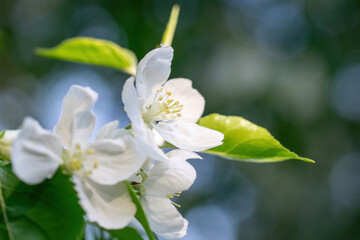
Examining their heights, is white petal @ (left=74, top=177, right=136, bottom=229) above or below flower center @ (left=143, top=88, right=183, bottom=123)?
below

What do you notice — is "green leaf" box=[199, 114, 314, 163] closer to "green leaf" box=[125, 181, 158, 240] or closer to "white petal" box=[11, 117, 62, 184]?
"green leaf" box=[125, 181, 158, 240]

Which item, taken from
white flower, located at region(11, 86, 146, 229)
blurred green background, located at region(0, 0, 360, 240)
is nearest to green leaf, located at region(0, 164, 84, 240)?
white flower, located at region(11, 86, 146, 229)

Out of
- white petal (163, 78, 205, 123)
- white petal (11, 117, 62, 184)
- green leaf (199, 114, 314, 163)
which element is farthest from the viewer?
white petal (163, 78, 205, 123)

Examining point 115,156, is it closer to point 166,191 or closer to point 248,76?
point 166,191

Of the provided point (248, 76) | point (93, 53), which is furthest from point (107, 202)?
point (248, 76)

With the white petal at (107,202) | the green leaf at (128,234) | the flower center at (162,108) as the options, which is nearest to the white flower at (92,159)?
the white petal at (107,202)

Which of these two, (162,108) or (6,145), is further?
(162,108)
